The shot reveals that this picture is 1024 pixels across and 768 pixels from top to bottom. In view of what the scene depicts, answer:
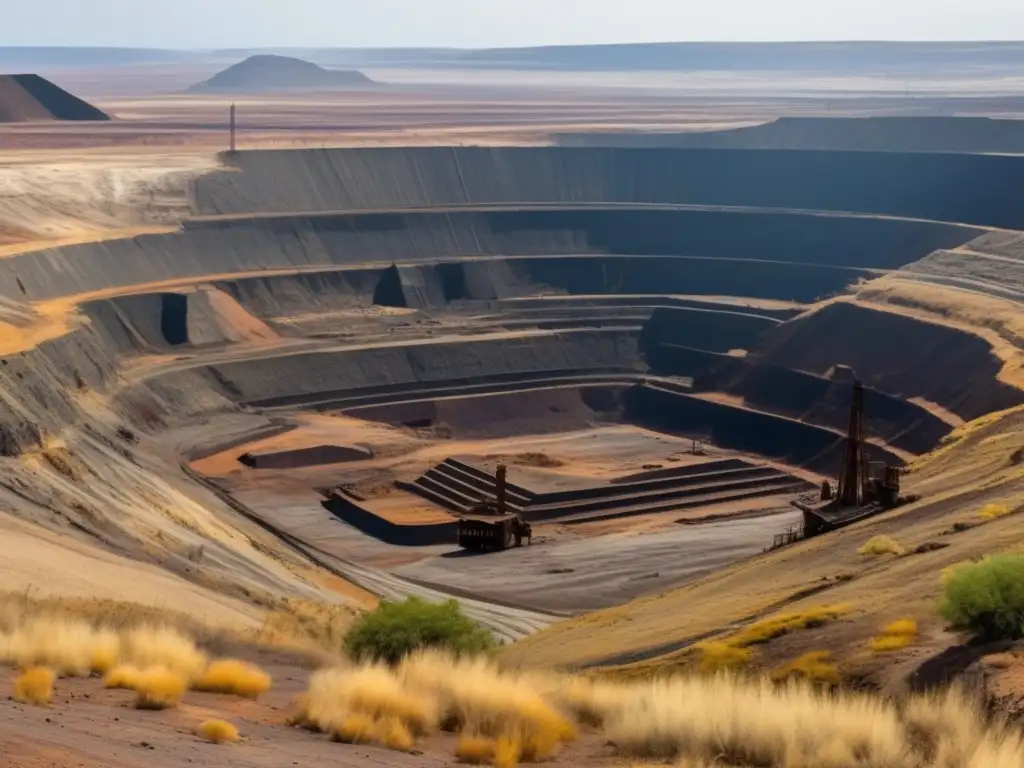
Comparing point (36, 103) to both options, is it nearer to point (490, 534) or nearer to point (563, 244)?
point (563, 244)

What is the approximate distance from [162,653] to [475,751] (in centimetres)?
527

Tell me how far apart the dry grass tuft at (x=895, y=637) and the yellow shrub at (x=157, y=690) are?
8.89m

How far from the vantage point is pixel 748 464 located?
72.2m

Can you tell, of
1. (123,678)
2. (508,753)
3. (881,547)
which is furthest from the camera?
(881,547)

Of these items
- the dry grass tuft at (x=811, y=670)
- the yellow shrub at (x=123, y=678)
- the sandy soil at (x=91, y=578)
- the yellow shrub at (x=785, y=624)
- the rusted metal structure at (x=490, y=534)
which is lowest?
the yellow shrub at (x=123, y=678)

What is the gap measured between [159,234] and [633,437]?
3254cm

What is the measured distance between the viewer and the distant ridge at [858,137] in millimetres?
132750

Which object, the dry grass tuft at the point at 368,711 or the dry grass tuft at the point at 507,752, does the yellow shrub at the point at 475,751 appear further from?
the dry grass tuft at the point at 368,711

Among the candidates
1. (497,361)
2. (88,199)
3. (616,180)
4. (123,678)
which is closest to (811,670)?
(123,678)

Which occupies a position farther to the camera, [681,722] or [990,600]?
[990,600]

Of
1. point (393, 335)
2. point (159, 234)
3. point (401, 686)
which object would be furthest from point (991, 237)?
point (401, 686)

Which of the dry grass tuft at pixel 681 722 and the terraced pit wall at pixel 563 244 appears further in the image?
the terraced pit wall at pixel 563 244

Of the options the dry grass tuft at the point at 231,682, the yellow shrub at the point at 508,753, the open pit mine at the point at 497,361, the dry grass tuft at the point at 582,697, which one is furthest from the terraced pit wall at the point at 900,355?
the yellow shrub at the point at 508,753

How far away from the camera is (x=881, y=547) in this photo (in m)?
32.9
